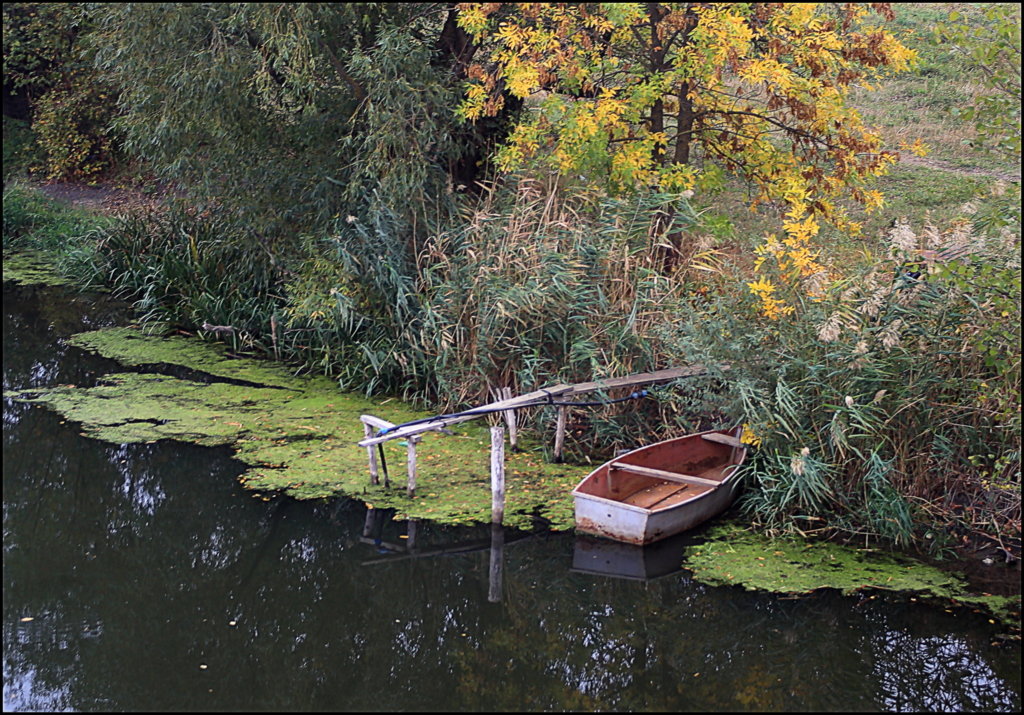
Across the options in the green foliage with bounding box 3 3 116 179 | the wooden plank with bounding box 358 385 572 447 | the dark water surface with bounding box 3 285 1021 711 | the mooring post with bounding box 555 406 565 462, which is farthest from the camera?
the green foliage with bounding box 3 3 116 179

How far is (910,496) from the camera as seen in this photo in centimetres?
762

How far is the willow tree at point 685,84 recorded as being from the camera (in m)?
8.99

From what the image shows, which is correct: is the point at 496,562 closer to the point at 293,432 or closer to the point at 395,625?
the point at 395,625

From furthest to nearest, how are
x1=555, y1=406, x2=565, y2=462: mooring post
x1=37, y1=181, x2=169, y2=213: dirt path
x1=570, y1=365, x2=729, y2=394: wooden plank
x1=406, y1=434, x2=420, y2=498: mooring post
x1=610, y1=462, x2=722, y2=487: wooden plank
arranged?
x1=37, y1=181, x2=169, y2=213: dirt path < x1=555, y1=406, x2=565, y2=462: mooring post < x1=570, y1=365, x2=729, y2=394: wooden plank < x1=406, y1=434, x2=420, y2=498: mooring post < x1=610, y1=462, x2=722, y2=487: wooden plank

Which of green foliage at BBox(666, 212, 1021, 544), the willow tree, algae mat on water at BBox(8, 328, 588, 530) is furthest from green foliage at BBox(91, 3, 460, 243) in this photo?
green foliage at BBox(666, 212, 1021, 544)

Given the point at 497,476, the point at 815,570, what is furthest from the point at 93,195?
the point at 815,570

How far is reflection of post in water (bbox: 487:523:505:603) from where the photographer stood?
7.18m

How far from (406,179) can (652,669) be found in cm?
556

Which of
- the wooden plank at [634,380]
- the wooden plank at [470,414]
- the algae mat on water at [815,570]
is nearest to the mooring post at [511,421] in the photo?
the wooden plank at [470,414]

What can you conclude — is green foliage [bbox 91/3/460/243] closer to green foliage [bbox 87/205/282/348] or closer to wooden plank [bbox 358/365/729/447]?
green foliage [bbox 87/205/282/348]

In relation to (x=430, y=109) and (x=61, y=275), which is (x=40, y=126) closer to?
(x=61, y=275)

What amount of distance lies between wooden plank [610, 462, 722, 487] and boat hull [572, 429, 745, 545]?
23mm

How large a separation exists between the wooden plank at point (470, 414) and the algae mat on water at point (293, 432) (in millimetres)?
557

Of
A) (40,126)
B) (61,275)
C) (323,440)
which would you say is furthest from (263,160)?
(40,126)
